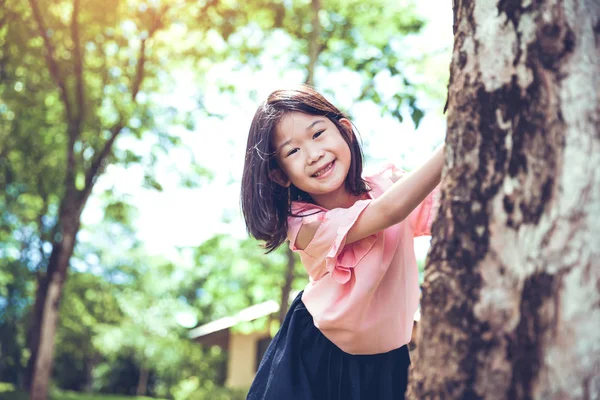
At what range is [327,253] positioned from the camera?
2.00 m

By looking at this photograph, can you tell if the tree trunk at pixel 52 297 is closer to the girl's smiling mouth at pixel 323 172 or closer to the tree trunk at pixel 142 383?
the girl's smiling mouth at pixel 323 172

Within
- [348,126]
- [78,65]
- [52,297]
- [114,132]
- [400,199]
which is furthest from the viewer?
[114,132]

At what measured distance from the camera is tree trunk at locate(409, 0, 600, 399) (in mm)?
978

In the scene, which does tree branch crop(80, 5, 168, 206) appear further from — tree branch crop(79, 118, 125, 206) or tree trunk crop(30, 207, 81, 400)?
tree trunk crop(30, 207, 81, 400)

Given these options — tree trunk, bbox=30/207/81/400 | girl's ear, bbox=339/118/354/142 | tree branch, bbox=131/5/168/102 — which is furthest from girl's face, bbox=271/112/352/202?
tree trunk, bbox=30/207/81/400

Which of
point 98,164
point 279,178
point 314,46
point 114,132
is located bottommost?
point 279,178

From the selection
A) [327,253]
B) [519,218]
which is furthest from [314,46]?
[519,218]

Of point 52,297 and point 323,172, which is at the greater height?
point 323,172

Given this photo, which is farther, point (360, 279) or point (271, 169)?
point (271, 169)

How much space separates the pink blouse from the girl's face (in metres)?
0.10

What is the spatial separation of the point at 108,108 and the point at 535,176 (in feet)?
32.3

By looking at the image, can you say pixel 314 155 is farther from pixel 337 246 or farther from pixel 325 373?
pixel 325 373

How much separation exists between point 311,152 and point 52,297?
27.4 feet

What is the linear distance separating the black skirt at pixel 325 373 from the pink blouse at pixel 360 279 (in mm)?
76
